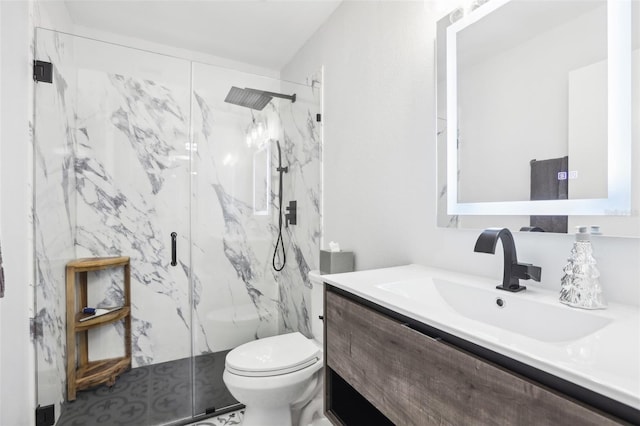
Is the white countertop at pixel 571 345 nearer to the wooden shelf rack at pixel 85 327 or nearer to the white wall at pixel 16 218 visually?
the white wall at pixel 16 218

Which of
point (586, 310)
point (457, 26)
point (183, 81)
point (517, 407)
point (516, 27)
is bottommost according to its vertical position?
point (517, 407)

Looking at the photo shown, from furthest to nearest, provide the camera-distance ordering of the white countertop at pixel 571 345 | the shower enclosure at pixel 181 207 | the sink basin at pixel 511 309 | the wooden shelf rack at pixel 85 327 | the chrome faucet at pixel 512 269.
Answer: the shower enclosure at pixel 181 207 → the wooden shelf rack at pixel 85 327 → the chrome faucet at pixel 512 269 → the sink basin at pixel 511 309 → the white countertop at pixel 571 345

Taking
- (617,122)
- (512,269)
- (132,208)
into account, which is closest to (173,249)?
(132,208)

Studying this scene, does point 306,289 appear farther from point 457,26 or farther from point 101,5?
point 101,5

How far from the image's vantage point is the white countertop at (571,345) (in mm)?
428

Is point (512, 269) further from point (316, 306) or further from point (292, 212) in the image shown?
point (292, 212)

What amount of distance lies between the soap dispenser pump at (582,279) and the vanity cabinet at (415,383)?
0.35 m

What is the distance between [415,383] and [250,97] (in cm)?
208

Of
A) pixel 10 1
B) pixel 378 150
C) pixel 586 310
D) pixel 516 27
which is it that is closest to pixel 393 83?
pixel 378 150

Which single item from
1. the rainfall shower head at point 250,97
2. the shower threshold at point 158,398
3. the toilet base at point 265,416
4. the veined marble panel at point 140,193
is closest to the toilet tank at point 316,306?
the toilet base at point 265,416

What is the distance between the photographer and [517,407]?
0.53 meters

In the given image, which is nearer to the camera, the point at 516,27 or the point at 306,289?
the point at 516,27

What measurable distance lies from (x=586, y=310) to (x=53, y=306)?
7.55 ft

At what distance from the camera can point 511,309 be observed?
85 centimetres
